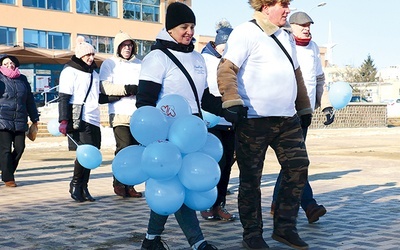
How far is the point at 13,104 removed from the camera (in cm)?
939

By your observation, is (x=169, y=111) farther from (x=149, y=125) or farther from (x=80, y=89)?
(x=80, y=89)

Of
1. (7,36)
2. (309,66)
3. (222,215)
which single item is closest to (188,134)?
(222,215)

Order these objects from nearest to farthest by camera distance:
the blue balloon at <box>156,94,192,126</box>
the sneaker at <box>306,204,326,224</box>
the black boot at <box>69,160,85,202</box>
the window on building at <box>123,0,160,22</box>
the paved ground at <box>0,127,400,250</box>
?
the blue balloon at <box>156,94,192,126</box> → the paved ground at <box>0,127,400,250</box> → the sneaker at <box>306,204,326,224</box> → the black boot at <box>69,160,85,202</box> → the window on building at <box>123,0,160,22</box>

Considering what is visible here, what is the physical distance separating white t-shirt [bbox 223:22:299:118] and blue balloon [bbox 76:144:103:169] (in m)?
2.84

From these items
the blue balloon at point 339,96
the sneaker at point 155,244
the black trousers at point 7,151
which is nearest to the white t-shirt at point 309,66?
the blue balloon at point 339,96

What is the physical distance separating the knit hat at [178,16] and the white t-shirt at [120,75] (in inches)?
121

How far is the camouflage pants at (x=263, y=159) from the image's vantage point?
5082mm

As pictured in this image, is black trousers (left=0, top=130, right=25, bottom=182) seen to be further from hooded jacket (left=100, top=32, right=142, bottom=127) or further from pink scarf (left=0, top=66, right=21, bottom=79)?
hooded jacket (left=100, top=32, right=142, bottom=127)

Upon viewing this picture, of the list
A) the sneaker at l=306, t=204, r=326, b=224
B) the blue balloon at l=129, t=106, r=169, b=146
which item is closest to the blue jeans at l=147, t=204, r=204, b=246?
the blue balloon at l=129, t=106, r=169, b=146

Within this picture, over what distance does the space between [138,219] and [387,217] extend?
2545 mm

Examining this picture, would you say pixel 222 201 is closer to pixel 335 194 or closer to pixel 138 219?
pixel 138 219

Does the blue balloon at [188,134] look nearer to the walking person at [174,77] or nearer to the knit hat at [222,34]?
the walking person at [174,77]

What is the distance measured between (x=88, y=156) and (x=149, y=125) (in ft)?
10.8

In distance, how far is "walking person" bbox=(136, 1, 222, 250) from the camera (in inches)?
182
